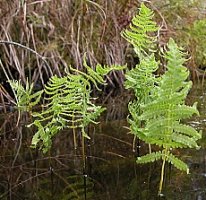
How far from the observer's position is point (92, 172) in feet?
4.28

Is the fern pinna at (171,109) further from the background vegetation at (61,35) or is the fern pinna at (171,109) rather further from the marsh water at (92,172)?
the background vegetation at (61,35)

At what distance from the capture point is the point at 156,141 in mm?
1138

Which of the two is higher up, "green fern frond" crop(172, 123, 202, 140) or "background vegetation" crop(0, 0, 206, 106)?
"background vegetation" crop(0, 0, 206, 106)

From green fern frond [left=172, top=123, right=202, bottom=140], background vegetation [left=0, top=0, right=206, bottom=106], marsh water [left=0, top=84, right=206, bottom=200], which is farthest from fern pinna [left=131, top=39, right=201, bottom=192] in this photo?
background vegetation [left=0, top=0, right=206, bottom=106]

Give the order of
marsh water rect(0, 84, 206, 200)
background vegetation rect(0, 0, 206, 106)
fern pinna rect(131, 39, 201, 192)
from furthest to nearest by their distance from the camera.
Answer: background vegetation rect(0, 0, 206, 106), marsh water rect(0, 84, 206, 200), fern pinna rect(131, 39, 201, 192)

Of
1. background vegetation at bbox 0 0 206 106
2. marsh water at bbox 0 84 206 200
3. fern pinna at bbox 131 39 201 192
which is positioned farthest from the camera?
background vegetation at bbox 0 0 206 106

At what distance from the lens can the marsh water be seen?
3.85 ft

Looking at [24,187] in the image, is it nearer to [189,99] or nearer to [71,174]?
[71,174]

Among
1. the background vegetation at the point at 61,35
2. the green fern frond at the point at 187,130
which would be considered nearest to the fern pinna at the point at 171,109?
the green fern frond at the point at 187,130

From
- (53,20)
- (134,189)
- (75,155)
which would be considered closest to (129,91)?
(53,20)

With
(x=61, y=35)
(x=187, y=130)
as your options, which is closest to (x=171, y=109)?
(x=187, y=130)

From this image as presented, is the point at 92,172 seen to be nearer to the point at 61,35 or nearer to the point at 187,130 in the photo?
the point at 187,130

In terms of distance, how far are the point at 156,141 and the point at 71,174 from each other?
289 millimetres

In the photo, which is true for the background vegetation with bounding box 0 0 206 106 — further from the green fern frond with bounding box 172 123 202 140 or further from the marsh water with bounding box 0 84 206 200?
the green fern frond with bounding box 172 123 202 140
